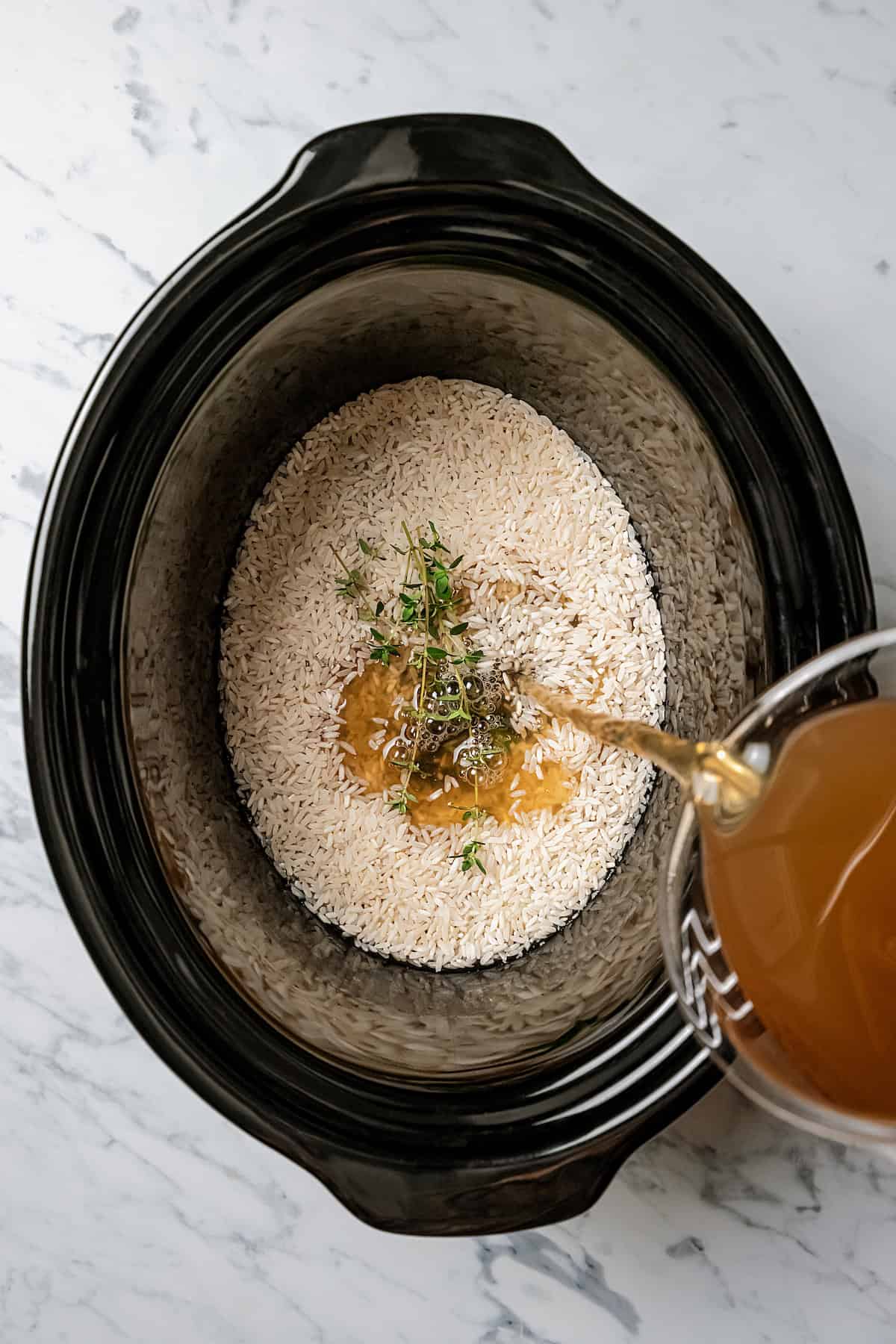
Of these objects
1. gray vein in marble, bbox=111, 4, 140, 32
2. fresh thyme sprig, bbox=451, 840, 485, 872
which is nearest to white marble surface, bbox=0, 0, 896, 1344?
gray vein in marble, bbox=111, 4, 140, 32

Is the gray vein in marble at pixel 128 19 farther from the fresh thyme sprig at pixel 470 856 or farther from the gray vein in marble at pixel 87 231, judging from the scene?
the fresh thyme sprig at pixel 470 856

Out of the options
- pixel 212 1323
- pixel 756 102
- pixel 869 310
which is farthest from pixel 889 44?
pixel 212 1323

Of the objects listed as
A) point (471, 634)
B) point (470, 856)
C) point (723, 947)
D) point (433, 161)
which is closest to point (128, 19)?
point (433, 161)

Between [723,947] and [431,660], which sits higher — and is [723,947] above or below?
below

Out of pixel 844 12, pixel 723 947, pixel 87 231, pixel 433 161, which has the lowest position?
pixel 723 947

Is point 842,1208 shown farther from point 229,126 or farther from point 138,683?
point 229,126

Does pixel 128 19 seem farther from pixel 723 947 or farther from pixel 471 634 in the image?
pixel 723 947
